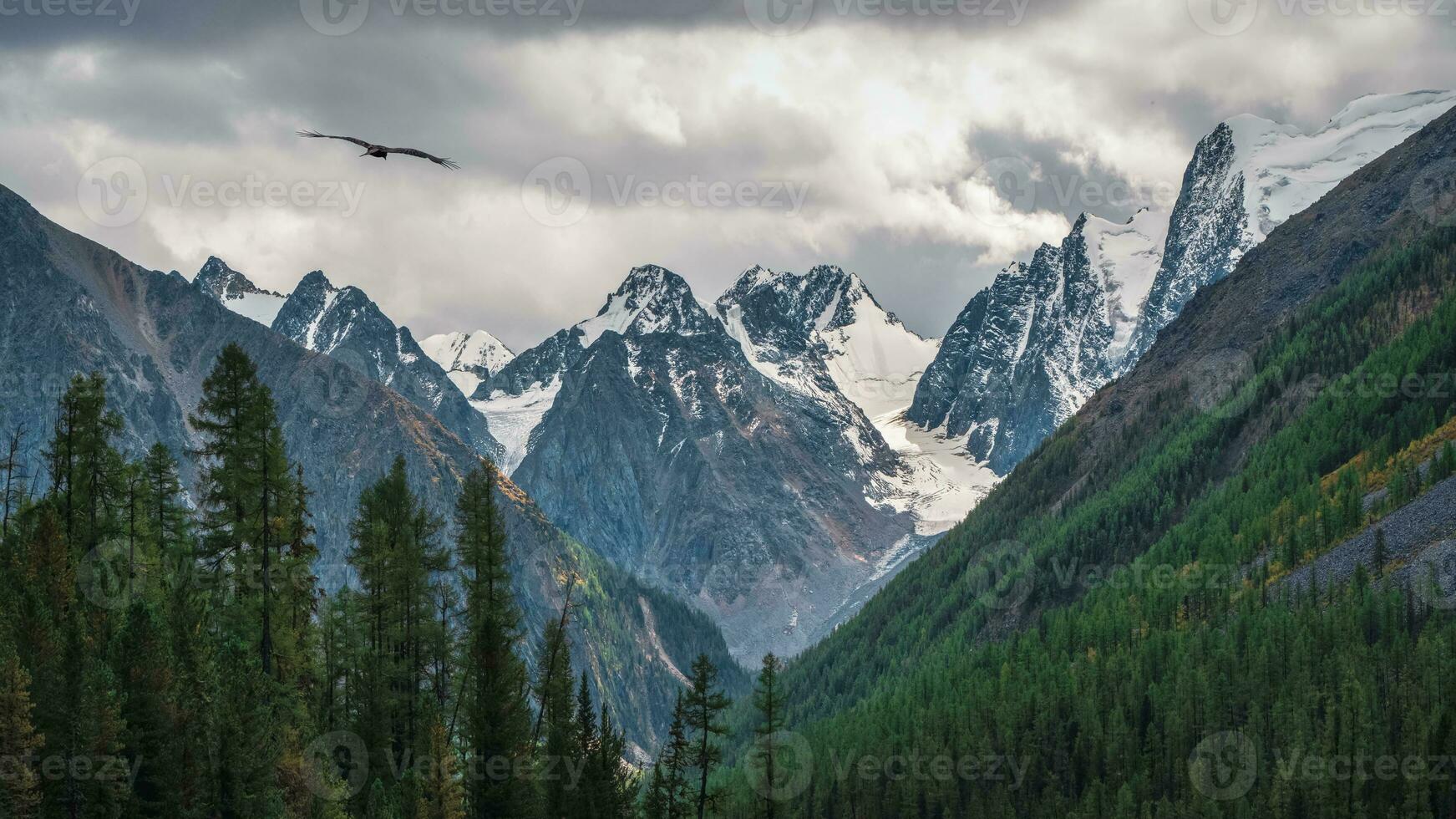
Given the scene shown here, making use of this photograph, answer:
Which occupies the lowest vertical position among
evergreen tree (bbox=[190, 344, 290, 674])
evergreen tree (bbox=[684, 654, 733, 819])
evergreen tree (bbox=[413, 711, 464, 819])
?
evergreen tree (bbox=[413, 711, 464, 819])

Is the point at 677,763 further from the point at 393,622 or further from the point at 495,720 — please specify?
the point at 393,622

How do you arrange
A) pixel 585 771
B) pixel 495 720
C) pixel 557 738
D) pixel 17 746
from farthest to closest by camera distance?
pixel 585 771 → pixel 557 738 → pixel 495 720 → pixel 17 746

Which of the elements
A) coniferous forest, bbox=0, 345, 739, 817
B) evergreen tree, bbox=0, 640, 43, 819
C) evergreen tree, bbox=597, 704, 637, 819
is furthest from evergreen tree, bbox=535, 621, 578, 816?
evergreen tree, bbox=0, 640, 43, 819

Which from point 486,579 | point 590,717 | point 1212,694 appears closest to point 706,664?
point 590,717

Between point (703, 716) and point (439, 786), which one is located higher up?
point (703, 716)

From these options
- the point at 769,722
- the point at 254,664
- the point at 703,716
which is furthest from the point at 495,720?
the point at 769,722

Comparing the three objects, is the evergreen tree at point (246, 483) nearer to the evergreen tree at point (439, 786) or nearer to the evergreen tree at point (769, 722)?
the evergreen tree at point (439, 786)

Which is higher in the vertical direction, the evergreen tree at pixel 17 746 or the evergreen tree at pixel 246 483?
the evergreen tree at pixel 246 483

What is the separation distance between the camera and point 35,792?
54.7 m

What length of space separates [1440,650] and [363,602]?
116 m

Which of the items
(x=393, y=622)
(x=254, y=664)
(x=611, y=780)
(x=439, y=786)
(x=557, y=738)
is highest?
(x=393, y=622)

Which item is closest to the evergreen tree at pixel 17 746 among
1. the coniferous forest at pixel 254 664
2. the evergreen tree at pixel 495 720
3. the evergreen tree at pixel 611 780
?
the coniferous forest at pixel 254 664

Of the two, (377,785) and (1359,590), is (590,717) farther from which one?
(1359,590)

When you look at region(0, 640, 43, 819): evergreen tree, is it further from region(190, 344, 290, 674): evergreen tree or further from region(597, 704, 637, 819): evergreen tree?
region(597, 704, 637, 819): evergreen tree
